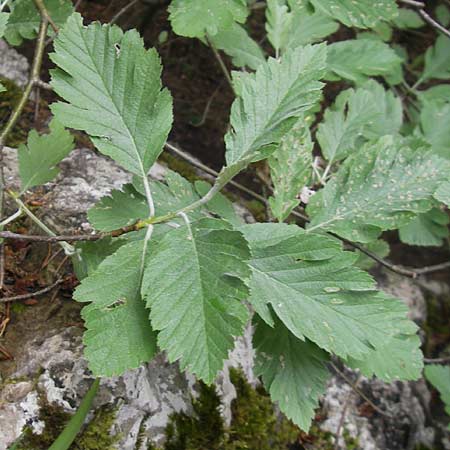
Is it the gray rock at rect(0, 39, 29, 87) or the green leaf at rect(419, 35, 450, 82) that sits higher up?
the gray rock at rect(0, 39, 29, 87)

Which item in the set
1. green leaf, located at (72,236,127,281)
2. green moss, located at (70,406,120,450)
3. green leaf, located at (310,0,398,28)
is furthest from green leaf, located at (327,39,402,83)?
green moss, located at (70,406,120,450)

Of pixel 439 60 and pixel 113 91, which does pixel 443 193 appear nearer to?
pixel 113 91

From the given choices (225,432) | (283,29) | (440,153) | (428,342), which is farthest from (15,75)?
(428,342)

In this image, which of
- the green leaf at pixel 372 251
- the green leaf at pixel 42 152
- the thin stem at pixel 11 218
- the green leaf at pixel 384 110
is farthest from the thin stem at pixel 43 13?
the green leaf at pixel 372 251

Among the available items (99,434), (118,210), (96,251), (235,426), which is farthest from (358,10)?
(99,434)

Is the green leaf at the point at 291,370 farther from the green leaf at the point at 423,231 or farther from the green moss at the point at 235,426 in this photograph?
the green leaf at the point at 423,231

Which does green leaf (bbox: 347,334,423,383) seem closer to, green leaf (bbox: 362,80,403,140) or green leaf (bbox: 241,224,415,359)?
green leaf (bbox: 241,224,415,359)

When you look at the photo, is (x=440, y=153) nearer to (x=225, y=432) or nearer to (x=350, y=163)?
(x=350, y=163)

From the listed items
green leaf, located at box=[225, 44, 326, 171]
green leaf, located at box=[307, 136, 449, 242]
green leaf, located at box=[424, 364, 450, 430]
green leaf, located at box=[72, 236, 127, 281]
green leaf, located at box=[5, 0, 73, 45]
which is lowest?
green leaf, located at box=[424, 364, 450, 430]

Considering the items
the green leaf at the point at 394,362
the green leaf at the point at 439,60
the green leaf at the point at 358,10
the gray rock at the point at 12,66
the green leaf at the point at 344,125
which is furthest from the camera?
the green leaf at the point at 439,60
